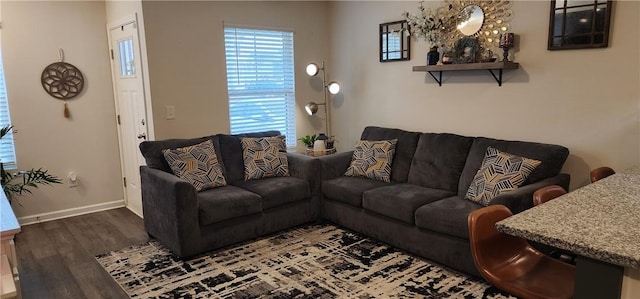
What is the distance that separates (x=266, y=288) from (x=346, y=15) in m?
3.33

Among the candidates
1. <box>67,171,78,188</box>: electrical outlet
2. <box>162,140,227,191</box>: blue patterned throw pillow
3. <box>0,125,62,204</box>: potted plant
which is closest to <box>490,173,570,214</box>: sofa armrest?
<box>162,140,227,191</box>: blue patterned throw pillow

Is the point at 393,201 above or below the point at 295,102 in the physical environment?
below

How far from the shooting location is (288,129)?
5098 mm

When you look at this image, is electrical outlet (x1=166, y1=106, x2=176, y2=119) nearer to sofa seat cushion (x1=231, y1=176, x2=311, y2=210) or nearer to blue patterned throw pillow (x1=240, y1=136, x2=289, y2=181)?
blue patterned throw pillow (x1=240, y1=136, x2=289, y2=181)

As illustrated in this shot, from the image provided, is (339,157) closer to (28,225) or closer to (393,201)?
(393,201)

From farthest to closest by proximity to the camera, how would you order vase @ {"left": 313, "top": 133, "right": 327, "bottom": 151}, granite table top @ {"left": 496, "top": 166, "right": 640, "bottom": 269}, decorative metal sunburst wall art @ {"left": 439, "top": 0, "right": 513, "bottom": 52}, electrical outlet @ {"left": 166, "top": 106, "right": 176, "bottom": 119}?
vase @ {"left": 313, "top": 133, "right": 327, "bottom": 151} < electrical outlet @ {"left": 166, "top": 106, "right": 176, "bottom": 119} < decorative metal sunburst wall art @ {"left": 439, "top": 0, "right": 513, "bottom": 52} < granite table top @ {"left": 496, "top": 166, "right": 640, "bottom": 269}

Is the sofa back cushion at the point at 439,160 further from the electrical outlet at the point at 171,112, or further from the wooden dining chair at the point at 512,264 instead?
the electrical outlet at the point at 171,112

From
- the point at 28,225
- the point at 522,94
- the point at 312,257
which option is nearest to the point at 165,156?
the point at 312,257

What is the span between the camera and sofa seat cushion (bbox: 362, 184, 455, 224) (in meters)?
3.32

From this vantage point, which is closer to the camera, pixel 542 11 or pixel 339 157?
pixel 542 11

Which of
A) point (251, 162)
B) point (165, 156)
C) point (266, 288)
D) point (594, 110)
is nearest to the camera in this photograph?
point (266, 288)

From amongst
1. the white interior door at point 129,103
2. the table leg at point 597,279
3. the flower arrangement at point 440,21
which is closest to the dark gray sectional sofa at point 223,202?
the white interior door at point 129,103

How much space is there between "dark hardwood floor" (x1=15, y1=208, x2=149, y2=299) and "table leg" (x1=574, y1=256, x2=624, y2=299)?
267cm

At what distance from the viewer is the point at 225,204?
3.47 meters
